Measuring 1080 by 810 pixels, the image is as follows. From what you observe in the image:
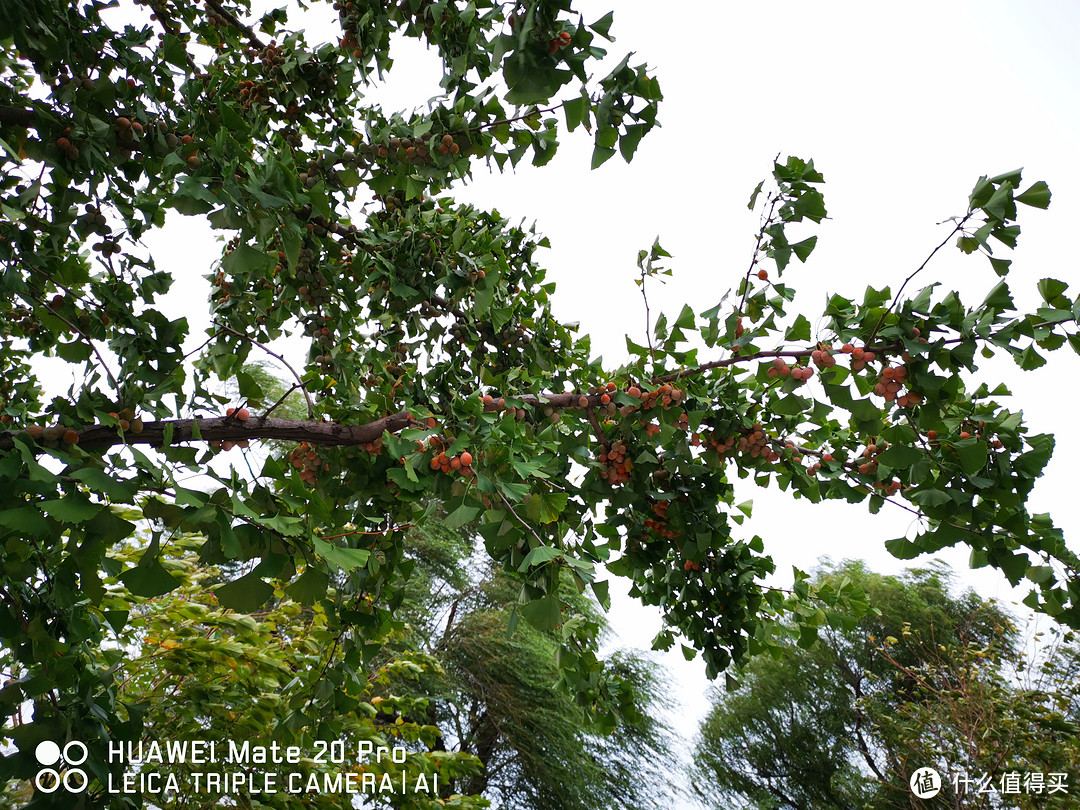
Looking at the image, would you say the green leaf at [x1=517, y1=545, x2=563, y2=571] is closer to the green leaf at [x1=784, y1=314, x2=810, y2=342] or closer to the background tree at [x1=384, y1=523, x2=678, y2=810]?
the green leaf at [x1=784, y1=314, x2=810, y2=342]

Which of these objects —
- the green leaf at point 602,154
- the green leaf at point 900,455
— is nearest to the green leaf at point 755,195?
the green leaf at point 602,154

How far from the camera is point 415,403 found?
1.47 meters

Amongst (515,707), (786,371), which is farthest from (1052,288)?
(515,707)

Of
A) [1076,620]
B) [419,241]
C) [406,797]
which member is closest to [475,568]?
[406,797]

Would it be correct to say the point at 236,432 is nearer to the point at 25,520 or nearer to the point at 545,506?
the point at 25,520

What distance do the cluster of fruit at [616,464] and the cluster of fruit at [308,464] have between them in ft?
1.92

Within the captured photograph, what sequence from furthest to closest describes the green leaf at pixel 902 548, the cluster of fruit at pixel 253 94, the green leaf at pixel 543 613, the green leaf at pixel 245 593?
1. the cluster of fruit at pixel 253 94
2. the green leaf at pixel 902 548
3. the green leaf at pixel 543 613
4. the green leaf at pixel 245 593

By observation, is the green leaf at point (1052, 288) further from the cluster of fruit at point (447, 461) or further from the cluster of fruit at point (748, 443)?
the cluster of fruit at point (447, 461)

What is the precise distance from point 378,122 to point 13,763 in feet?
4.29

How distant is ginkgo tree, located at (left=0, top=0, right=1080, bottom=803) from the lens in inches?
35.0

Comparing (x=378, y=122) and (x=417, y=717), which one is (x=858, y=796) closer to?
(x=417, y=717)

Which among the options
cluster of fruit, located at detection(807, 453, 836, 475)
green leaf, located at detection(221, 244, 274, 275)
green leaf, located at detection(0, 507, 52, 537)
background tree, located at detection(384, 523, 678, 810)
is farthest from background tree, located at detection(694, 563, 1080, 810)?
green leaf, located at detection(0, 507, 52, 537)

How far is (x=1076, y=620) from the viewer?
1064mm

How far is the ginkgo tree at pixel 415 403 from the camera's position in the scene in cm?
89
